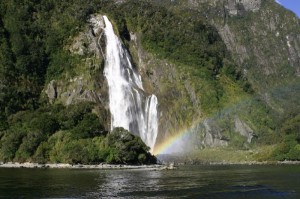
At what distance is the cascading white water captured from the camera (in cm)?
16188

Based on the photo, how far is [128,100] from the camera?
165 meters

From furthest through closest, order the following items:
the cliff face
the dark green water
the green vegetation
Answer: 1. the cliff face
2. the green vegetation
3. the dark green water

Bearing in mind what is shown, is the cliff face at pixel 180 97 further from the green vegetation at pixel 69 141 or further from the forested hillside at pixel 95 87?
the green vegetation at pixel 69 141

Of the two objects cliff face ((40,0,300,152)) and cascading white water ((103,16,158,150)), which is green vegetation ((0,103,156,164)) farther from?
cliff face ((40,0,300,152))

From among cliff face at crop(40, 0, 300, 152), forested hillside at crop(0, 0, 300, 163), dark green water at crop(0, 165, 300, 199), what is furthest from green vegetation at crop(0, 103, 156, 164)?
dark green water at crop(0, 165, 300, 199)

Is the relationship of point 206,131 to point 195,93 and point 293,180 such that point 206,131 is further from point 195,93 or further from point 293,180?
point 293,180

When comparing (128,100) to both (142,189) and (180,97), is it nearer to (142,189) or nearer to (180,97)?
(180,97)

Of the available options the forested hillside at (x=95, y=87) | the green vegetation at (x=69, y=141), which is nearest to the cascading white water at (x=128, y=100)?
the forested hillside at (x=95, y=87)

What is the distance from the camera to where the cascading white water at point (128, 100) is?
161875 mm

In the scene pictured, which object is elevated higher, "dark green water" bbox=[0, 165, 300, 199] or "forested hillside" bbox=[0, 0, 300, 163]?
"forested hillside" bbox=[0, 0, 300, 163]

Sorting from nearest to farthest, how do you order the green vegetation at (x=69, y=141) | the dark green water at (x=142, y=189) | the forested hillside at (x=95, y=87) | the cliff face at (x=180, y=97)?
the dark green water at (x=142, y=189), the green vegetation at (x=69, y=141), the forested hillside at (x=95, y=87), the cliff face at (x=180, y=97)

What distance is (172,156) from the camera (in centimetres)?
14600

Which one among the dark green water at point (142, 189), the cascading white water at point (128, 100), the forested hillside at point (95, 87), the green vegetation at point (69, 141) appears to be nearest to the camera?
the dark green water at point (142, 189)

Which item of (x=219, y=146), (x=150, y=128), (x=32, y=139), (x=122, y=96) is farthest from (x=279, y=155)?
(x=32, y=139)
